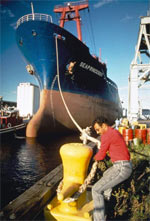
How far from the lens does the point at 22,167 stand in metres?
6.98

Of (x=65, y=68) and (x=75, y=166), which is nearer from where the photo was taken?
(x=75, y=166)

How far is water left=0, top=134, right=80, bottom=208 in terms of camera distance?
5056mm

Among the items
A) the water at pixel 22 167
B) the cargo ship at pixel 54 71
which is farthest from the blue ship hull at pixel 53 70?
the water at pixel 22 167

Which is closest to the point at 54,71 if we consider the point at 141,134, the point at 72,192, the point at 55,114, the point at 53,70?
the point at 53,70

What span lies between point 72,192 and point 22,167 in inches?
180

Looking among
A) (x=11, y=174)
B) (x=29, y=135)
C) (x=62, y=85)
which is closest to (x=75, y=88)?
(x=62, y=85)

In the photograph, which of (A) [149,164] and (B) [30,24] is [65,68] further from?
(A) [149,164]

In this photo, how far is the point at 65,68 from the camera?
1472cm

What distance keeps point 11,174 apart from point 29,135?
24.9 ft

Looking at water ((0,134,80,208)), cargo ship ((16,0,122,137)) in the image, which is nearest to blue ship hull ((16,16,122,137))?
cargo ship ((16,0,122,137))

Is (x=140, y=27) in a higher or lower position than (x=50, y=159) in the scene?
higher

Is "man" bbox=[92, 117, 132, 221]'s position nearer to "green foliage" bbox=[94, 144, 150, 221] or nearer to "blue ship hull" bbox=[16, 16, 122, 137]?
"green foliage" bbox=[94, 144, 150, 221]

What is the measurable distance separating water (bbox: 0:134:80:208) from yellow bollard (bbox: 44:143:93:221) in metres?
2.09

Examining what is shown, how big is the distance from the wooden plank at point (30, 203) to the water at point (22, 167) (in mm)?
1552
